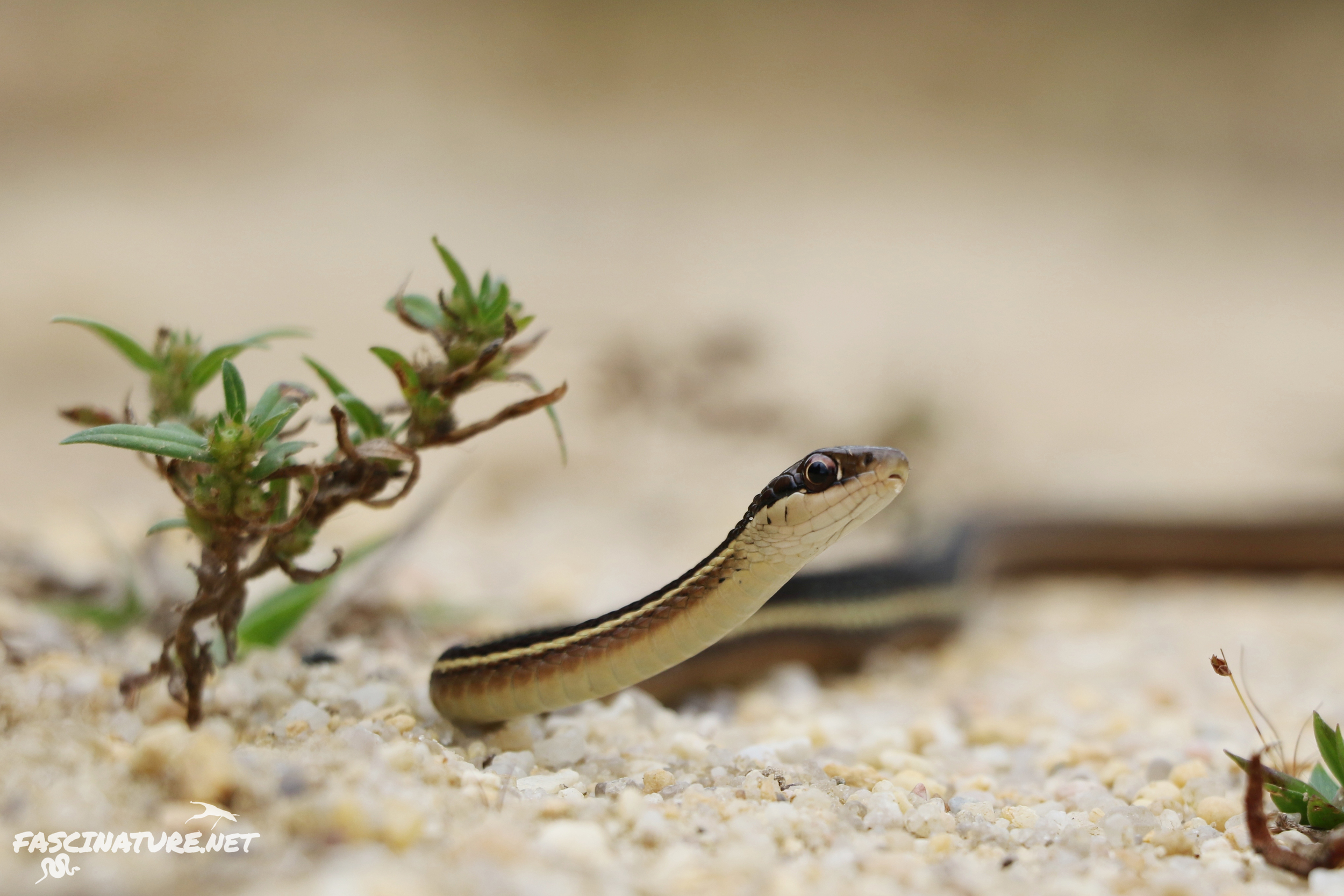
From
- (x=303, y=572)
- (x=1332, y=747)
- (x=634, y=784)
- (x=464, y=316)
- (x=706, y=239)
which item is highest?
(x=706, y=239)

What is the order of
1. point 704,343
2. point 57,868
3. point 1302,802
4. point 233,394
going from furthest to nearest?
point 704,343
point 233,394
point 1302,802
point 57,868

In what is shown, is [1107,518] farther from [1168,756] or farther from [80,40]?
[80,40]

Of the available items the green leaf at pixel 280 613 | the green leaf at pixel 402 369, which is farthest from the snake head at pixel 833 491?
the green leaf at pixel 280 613

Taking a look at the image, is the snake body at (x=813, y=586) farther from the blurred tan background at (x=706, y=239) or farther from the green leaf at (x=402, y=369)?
the green leaf at (x=402, y=369)

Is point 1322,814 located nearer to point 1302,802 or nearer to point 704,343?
point 1302,802

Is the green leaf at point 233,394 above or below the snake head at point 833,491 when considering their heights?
above

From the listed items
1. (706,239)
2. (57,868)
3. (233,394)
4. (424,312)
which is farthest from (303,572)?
(706,239)

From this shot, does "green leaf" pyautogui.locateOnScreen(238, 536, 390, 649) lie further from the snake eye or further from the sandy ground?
the snake eye
